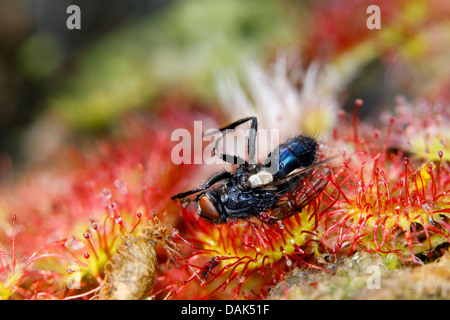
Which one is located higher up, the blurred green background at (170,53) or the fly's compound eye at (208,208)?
the blurred green background at (170,53)

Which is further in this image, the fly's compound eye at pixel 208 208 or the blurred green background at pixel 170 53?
the blurred green background at pixel 170 53

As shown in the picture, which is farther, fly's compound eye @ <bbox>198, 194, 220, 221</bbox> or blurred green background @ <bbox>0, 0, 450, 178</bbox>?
blurred green background @ <bbox>0, 0, 450, 178</bbox>

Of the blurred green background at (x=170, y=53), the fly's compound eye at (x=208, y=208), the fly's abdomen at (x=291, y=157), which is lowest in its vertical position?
the fly's compound eye at (x=208, y=208)

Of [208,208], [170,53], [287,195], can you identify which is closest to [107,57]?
[170,53]

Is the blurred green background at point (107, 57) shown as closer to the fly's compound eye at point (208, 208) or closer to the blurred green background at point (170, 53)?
the blurred green background at point (170, 53)

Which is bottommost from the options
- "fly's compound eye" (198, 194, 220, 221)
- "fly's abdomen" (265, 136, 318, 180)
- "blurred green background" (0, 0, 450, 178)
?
"fly's compound eye" (198, 194, 220, 221)

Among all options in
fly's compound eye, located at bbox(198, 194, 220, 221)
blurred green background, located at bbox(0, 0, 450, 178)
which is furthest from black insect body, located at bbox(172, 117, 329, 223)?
blurred green background, located at bbox(0, 0, 450, 178)

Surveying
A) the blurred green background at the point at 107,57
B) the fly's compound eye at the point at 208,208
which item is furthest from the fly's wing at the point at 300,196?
the blurred green background at the point at 107,57

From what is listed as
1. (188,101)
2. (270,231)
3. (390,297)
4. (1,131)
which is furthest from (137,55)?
(390,297)

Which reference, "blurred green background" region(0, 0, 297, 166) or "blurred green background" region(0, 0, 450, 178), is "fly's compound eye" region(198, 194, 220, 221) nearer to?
"blurred green background" region(0, 0, 450, 178)

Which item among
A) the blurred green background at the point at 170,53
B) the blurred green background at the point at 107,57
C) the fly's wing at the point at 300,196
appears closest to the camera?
the fly's wing at the point at 300,196
